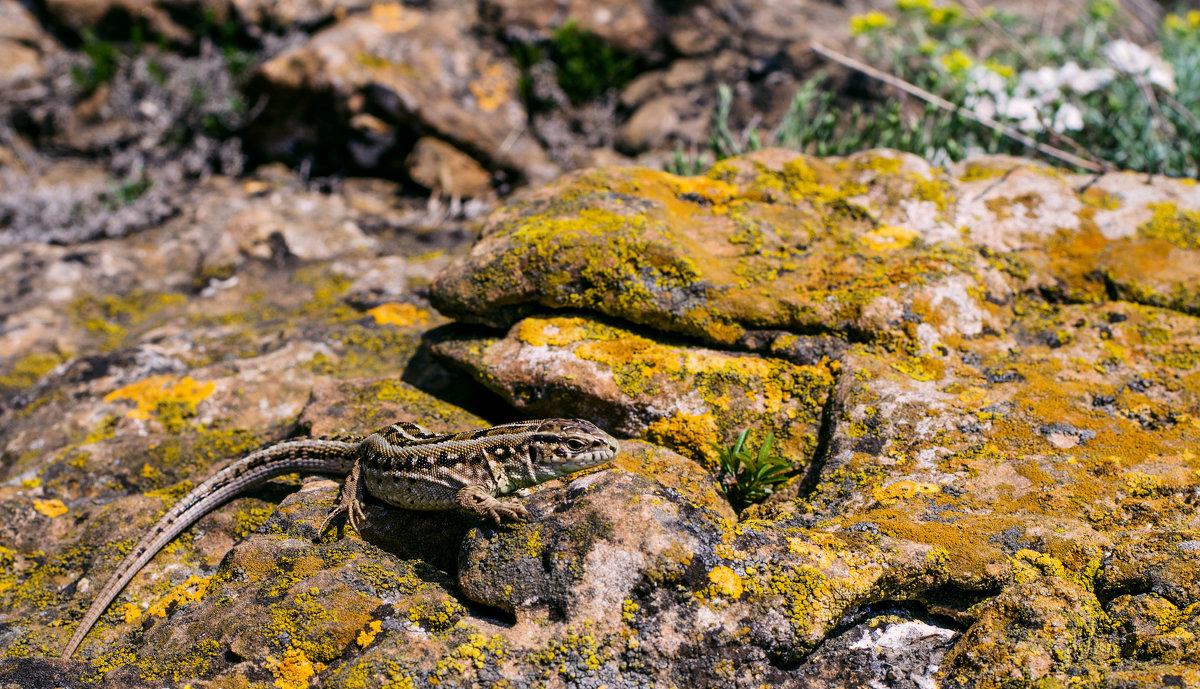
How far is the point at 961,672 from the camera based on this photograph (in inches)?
130

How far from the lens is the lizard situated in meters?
4.11

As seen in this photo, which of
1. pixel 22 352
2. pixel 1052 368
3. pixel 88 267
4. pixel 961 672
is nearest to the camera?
pixel 961 672

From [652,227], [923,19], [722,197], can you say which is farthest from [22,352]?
[923,19]

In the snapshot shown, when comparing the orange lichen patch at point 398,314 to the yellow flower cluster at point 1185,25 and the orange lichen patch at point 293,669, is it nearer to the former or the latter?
the orange lichen patch at point 293,669

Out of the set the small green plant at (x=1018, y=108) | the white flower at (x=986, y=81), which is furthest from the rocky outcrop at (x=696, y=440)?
the white flower at (x=986, y=81)

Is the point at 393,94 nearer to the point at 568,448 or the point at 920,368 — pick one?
the point at 568,448

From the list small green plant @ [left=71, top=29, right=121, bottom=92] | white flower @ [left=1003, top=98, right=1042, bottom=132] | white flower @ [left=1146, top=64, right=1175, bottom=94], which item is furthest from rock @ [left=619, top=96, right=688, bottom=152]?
small green plant @ [left=71, top=29, right=121, bottom=92]

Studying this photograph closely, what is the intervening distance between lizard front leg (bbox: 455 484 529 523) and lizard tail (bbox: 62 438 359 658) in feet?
4.02

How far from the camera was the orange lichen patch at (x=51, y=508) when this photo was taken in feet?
17.1

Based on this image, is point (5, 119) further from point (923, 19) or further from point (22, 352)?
Answer: point (923, 19)

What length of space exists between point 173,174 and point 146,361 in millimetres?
4937

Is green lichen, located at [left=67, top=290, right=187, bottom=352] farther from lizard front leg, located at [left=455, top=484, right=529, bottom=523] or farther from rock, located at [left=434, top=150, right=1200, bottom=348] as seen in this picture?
lizard front leg, located at [left=455, top=484, right=529, bottom=523]

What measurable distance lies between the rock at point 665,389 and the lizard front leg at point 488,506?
1.10m

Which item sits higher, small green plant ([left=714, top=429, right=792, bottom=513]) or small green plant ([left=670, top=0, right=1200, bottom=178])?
small green plant ([left=670, top=0, right=1200, bottom=178])
